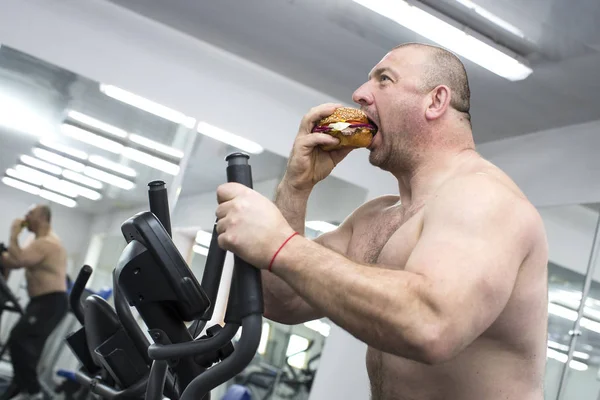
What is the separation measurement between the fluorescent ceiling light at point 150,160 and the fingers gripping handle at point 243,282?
3706 mm

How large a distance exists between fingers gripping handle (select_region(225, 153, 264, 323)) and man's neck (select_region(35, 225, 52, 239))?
11.9 ft

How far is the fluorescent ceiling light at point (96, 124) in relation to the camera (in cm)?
462

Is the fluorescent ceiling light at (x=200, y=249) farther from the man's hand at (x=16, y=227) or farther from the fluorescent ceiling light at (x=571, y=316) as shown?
the fluorescent ceiling light at (x=571, y=316)

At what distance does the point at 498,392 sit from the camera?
1.34 m

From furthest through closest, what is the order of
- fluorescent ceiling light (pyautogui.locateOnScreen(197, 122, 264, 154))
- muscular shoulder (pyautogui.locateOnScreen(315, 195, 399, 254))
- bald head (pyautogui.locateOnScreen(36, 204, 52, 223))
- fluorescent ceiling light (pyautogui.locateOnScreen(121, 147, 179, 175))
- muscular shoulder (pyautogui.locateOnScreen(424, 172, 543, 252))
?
1. fluorescent ceiling light (pyautogui.locateOnScreen(197, 122, 264, 154))
2. fluorescent ceiling light (pyautogui.locateOnScreen(121, 147, 179, 175))
3. bald head (pyautogui.locateOnScreen(36, 204, 52, 223))
4. muscular shoulder (pyautogui.locateOnScreen(315, 195, 399, 254))
5. muscular shoulder (pyautogui.locateOnScreen(424, 172, 543, 252))

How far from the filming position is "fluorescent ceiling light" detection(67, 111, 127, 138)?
4.62m

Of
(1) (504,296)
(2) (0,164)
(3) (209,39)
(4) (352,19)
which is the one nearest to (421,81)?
(1) (504,296)

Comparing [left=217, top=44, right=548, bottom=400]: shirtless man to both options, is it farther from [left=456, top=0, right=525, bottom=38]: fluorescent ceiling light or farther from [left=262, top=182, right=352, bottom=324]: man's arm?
[left=456, top=0, right=525, bottom=38]: fluorescent ceiling light

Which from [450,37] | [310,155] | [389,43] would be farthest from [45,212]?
[310,155]

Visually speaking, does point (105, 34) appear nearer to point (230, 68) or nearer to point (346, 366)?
point (230, 68)

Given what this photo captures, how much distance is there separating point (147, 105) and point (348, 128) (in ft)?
11.7

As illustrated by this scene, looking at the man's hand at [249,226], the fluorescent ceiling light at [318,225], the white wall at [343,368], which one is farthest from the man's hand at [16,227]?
the man's hand at [249,226]

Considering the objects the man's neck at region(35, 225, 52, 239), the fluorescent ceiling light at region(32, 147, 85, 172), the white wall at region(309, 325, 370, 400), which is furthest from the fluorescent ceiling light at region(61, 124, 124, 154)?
the white wall at region(309, 325, 370, 400)

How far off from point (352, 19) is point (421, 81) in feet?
8.85
